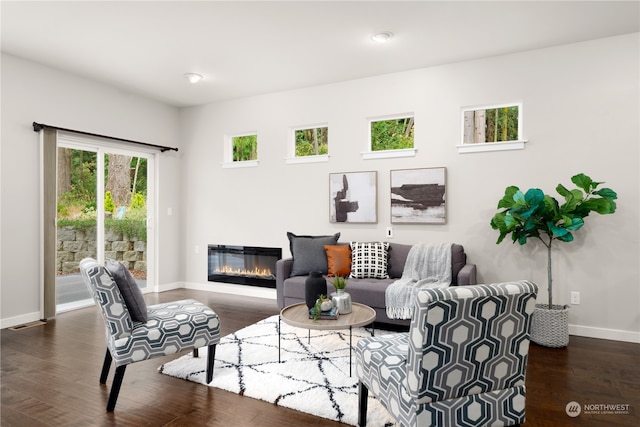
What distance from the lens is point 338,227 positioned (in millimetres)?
4977

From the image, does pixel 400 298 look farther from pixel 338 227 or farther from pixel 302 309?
pixel 338 227

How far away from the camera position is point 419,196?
14.7ft

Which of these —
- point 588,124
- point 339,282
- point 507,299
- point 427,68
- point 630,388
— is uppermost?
point 427,68

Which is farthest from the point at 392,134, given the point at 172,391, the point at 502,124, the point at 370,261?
the point at 172,391

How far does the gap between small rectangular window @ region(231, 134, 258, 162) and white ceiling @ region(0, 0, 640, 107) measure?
3.80ft

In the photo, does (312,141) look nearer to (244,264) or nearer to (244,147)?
(244,147)

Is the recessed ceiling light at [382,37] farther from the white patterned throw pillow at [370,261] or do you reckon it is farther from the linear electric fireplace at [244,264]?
the linear electric fireplace at [244,264]

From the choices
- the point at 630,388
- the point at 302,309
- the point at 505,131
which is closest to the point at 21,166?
the point at 302,309

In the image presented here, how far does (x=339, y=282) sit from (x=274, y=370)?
0.81 meters

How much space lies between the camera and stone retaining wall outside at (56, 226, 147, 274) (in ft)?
15.6

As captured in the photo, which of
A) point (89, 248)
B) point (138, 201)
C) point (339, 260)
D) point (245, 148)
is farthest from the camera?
point (245, 148)

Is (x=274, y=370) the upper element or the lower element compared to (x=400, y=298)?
lower

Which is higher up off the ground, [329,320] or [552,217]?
[552,217]

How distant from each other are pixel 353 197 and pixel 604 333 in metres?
2.91
